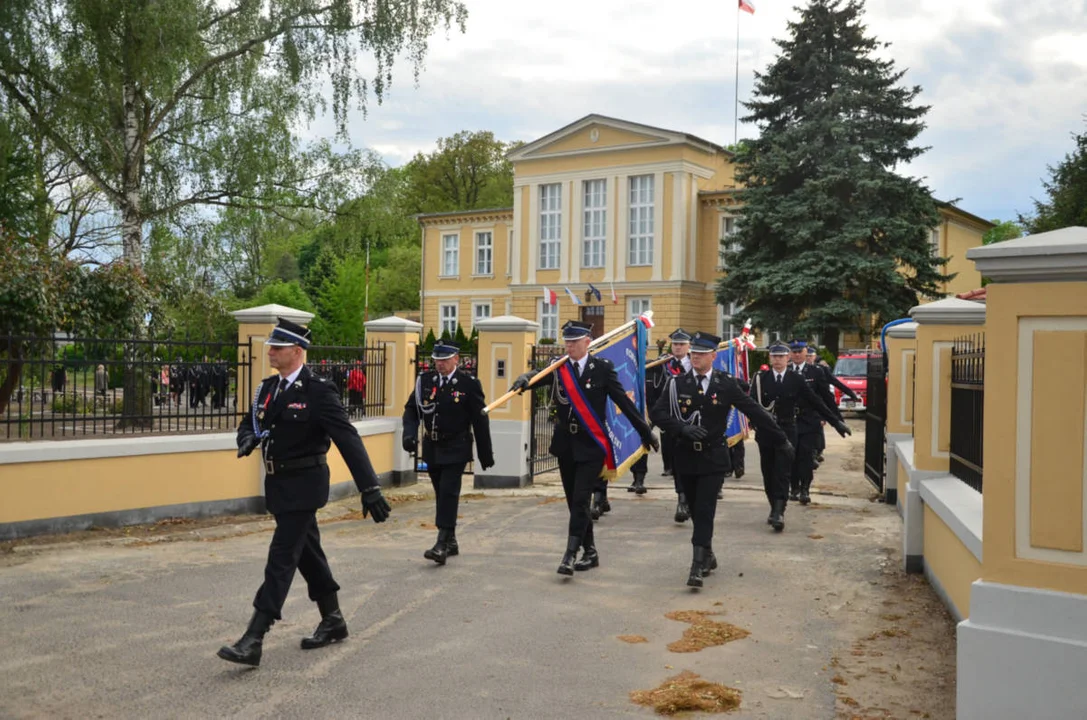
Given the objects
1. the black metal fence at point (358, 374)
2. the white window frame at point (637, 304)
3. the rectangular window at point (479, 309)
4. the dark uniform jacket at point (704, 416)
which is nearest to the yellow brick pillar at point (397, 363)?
the black metal fence at point (358, 374)

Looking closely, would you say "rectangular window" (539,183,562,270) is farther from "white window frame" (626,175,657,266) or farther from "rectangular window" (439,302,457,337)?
"rectangular window" (439,302,457,337)

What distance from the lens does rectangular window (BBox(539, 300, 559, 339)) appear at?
1848 inches

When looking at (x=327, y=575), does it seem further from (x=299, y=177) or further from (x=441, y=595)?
(x=299, y=177)

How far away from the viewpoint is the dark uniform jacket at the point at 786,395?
11.8 metres

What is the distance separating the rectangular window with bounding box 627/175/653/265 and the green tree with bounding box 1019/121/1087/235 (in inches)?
606

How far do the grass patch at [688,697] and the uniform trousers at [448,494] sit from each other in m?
3.58

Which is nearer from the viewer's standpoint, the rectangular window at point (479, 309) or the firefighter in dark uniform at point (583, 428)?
the firefighter in dark uniform at point (583, 428)

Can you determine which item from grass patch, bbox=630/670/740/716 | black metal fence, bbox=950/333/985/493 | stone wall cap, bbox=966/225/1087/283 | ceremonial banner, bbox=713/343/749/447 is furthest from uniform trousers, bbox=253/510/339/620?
ceremonial banner, bbox=713/343/749/447

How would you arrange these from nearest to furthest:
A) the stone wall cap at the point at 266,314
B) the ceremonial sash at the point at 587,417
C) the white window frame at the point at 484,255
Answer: the ceremonial sash at the point at 587,417 → the stone wall cap at the point at 266,314 → the white window frame at the point at 484,255

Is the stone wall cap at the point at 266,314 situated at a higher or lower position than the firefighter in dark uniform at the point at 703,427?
higher

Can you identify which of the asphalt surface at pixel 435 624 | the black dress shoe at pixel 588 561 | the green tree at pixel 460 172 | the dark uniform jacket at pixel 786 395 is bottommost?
the asphalt surface at pixel 435 624

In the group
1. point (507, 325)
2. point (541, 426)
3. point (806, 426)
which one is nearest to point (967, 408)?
point (806, 426)

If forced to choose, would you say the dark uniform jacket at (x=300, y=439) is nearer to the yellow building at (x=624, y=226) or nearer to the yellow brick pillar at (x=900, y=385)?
the yellow brick pillar at (x=900, y=385)

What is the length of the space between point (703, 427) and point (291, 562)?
385 centimetres
